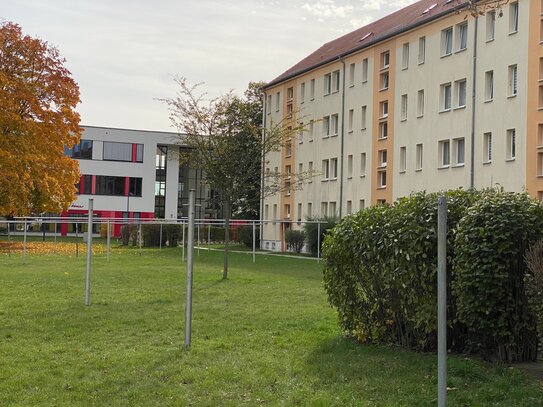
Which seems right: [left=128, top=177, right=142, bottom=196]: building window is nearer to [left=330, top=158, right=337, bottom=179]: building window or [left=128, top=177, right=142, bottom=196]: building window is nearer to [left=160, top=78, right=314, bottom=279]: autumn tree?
[left=330, top=158, right=337, bottom=179]: building window

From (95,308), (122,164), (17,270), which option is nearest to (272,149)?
(17,270)

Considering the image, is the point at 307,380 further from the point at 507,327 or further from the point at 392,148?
the point at 392,148

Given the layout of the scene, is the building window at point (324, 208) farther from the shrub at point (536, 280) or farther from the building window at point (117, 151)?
the shrub at point (536, 280)

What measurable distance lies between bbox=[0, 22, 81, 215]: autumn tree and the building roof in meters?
19.2

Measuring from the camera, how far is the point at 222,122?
24.2 metres

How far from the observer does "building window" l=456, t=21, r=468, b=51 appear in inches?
1625

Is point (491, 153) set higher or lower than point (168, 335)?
higher

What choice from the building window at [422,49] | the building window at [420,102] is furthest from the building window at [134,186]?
the building window at [422,49]

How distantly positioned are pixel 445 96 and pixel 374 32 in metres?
13.3

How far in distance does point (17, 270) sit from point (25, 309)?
11707 millimetres

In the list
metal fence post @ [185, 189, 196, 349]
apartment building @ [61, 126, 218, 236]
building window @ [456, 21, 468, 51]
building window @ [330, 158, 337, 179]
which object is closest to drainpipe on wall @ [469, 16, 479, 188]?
building window @ [456, 21, 468, 51]

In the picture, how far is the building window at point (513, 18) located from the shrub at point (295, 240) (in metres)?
17.1

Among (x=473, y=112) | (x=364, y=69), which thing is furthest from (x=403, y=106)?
(x=473, y=112)

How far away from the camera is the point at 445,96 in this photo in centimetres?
4288
